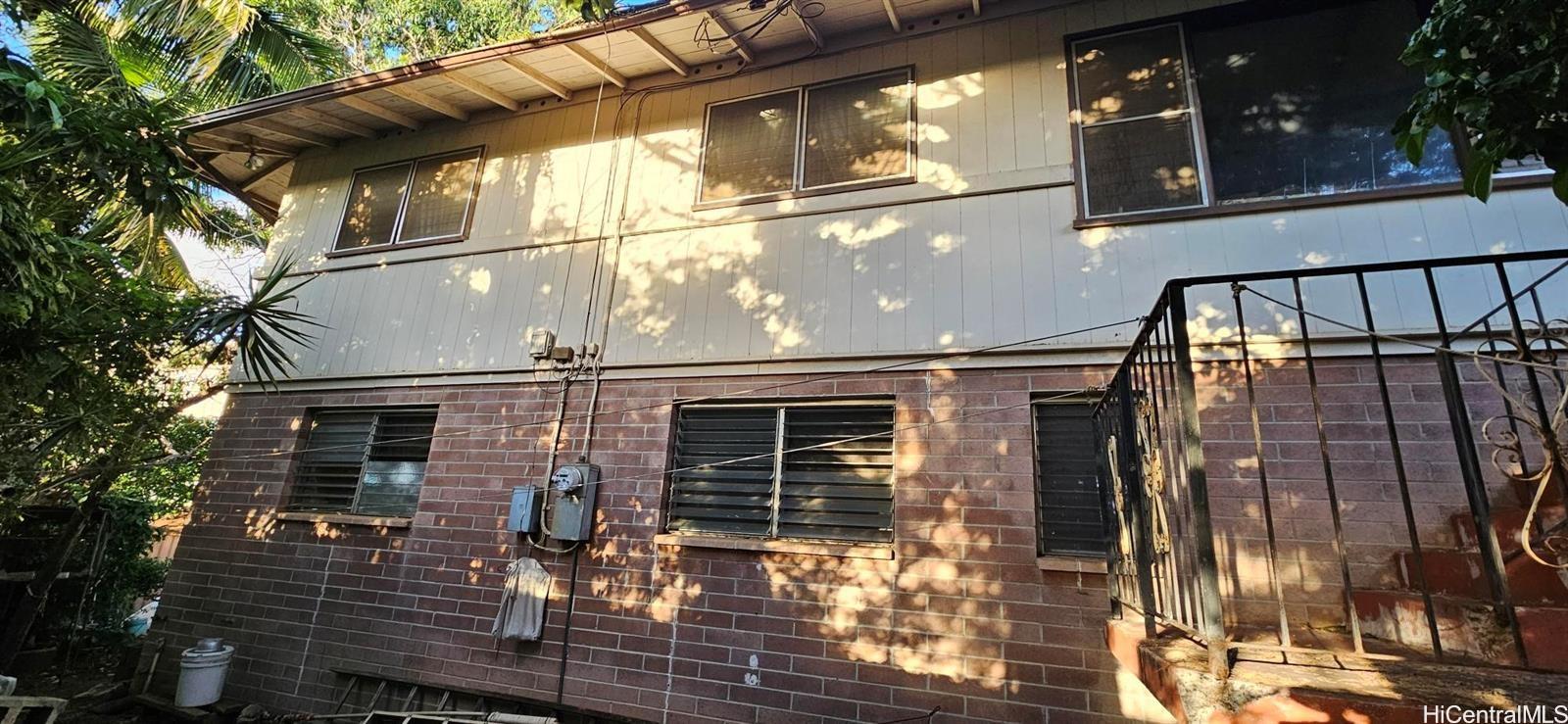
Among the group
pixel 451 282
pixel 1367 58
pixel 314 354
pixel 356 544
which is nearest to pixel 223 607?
pixel 356 544

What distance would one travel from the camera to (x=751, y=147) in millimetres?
5961

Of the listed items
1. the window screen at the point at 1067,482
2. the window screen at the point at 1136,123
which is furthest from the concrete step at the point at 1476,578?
the window screen at the point at 1136,123

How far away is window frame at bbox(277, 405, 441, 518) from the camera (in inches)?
242

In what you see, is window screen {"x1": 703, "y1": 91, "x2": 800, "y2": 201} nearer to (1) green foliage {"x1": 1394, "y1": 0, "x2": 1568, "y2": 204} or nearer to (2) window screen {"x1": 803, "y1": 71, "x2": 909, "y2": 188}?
(2) window screen {"x1": 803, "y1": 71, "x2": 909, "y2": 188}

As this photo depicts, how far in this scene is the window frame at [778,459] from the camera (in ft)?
15.1

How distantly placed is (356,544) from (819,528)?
434cm

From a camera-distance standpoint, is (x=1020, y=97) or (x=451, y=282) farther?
(x=451, y=282)

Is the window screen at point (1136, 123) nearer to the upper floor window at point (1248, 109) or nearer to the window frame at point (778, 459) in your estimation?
the upper floor window at point (1248, 109)

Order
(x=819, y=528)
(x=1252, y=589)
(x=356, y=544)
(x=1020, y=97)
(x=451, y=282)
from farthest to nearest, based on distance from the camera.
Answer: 1. (x=451, y=282)
2. (x=356, y=544)
3. (x=1020, y=97)
4. (x=819, y=528)
5. (x=1252, y=589)

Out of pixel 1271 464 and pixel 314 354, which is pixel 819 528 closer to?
pixel 1271 464

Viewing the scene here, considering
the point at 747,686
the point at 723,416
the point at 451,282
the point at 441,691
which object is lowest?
the point at 441,691

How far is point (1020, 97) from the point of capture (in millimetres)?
5070

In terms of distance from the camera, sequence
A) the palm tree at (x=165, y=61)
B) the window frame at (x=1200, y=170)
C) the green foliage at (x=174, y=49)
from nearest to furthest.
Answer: the window frame at (x=1200, y=170)
the palm tree at (x=165, y=61)
the green foliage at (x=174, y=49)

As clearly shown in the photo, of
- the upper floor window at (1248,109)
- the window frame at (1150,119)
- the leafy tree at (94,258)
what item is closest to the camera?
→ the upper floor window at (1248,109)
